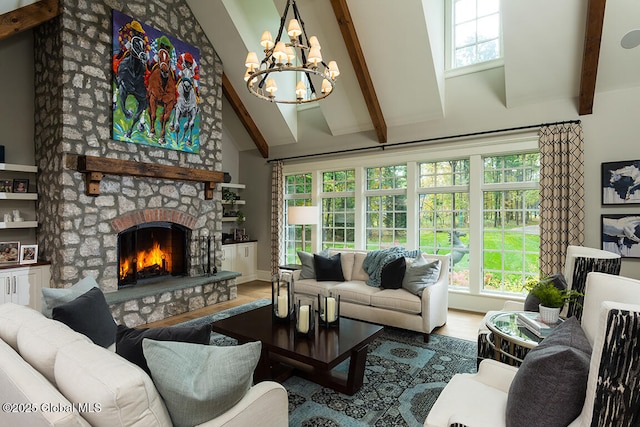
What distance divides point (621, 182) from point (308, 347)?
4.08m

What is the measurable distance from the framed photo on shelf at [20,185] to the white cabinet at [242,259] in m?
3.07

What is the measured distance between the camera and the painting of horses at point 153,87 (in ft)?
14.3

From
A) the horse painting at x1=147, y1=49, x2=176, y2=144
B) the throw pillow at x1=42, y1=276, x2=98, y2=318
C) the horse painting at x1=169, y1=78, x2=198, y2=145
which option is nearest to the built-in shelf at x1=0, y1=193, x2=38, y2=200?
the horse painting at x1=147, y1=49, x2=176, y2=144

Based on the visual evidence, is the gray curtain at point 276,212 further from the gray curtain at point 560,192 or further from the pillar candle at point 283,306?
the gray curtain at point 560,192

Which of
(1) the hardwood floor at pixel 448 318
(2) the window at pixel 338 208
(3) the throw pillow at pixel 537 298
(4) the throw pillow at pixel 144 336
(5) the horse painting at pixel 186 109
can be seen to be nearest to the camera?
(4) the throw pillow at pixel 144 336

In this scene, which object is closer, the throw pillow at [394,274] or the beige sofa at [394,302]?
the beige sofa at [394,302]

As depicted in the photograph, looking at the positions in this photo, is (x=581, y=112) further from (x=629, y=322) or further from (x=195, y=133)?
(x=195, y=133)

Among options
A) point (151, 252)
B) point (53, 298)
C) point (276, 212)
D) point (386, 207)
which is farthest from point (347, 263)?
point (53, 298)

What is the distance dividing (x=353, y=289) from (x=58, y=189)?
367 centimetres

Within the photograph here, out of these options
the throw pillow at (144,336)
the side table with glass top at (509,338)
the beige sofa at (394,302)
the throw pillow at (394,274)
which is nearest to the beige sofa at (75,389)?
the throw pillow at (144,336)

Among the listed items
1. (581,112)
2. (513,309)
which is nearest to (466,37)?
(581,112)

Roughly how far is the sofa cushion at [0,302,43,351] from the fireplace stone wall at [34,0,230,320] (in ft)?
8.31

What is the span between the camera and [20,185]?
13.7ft

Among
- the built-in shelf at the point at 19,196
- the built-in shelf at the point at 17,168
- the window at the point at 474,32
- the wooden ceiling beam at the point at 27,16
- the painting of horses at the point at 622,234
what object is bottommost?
the painting of horses at the point at 622,234
